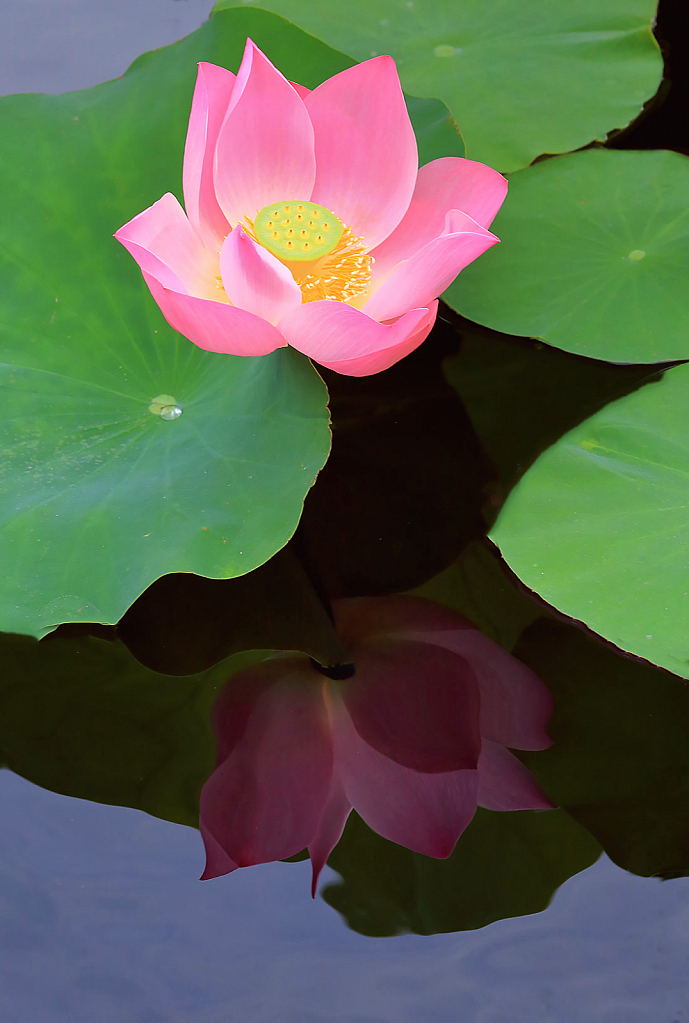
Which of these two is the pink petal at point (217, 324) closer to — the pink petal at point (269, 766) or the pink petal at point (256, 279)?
the pink petal at point (256, 279)

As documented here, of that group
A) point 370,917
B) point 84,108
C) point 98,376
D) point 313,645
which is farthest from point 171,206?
point 370,917

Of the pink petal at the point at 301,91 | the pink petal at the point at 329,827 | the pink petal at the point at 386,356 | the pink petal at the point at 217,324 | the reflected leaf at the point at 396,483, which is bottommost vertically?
the pink petal at the point at 329,827

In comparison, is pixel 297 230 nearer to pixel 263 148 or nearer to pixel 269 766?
pixel 263 148

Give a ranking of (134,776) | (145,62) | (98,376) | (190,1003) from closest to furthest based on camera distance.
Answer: (190,1003) < (134,776) < (98,376) < (145,62)

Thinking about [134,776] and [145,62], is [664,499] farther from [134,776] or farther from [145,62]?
[145,62]

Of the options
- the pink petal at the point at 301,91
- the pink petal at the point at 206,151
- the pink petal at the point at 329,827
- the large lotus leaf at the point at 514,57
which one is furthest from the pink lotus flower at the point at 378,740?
the large lotus leaf at the point at 514,57

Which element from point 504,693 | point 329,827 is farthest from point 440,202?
point 329,827
